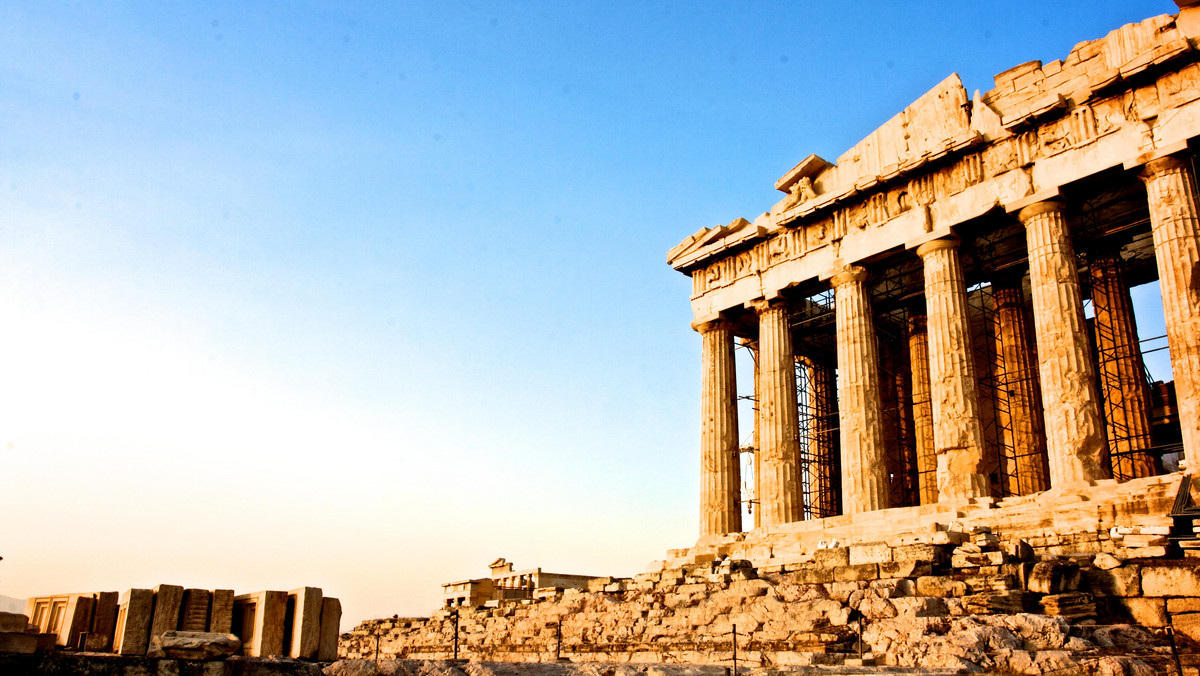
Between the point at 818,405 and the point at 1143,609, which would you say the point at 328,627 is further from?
the point at 818,405

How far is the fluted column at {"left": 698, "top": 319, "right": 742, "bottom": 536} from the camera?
2525 centimetres

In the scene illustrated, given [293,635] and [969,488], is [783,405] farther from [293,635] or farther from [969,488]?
[293,635]

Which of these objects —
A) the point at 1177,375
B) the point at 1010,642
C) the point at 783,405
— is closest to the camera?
the point at 1010,642

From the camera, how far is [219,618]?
29.6ft

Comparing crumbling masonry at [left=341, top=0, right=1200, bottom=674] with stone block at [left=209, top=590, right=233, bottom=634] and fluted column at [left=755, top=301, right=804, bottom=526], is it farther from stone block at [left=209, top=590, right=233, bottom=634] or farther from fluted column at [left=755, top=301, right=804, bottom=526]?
stone block at [left=209, top=590, right=233, bottom=634]

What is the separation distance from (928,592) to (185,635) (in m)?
10.1

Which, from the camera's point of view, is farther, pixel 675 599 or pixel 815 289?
pixel 815 289

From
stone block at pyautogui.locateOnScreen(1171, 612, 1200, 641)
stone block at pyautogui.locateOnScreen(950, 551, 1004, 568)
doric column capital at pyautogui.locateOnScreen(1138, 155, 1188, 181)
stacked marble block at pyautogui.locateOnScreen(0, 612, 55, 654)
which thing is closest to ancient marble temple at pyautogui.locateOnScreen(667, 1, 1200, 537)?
doric column capital at pyautogui.locateOnScreen(1138, 155, 1188, 181)

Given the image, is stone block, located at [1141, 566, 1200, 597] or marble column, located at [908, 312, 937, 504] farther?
marble column, located at [908, 312, 937, 504]

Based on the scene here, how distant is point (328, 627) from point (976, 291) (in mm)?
23618

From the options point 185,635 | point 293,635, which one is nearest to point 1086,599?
point 293,635

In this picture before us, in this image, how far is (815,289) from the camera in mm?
25359

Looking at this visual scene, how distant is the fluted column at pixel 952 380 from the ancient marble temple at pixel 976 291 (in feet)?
0.15

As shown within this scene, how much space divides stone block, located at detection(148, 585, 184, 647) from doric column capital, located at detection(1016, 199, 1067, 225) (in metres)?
18.0
